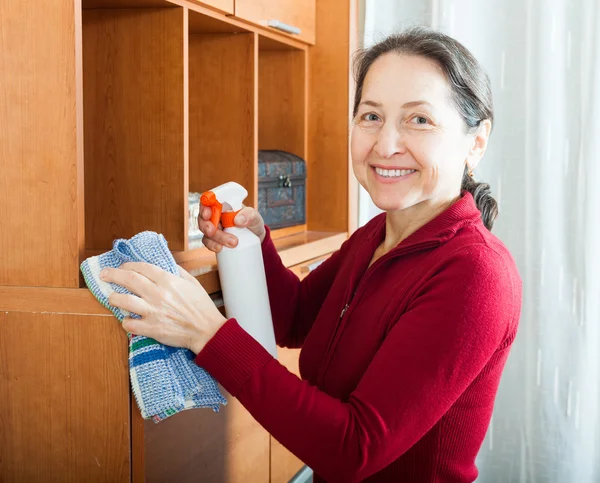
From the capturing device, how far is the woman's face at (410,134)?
1.23 meters

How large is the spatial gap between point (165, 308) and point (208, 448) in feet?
1.34

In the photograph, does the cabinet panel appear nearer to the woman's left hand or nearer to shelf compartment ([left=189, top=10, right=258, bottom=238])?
shelf compartment ([left=189, top=10, right=258, bottom=238])

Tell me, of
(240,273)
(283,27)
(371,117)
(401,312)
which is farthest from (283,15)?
(401,312)

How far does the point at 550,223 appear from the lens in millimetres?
2201

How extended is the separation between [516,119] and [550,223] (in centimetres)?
32

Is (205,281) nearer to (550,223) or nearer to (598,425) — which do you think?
(550,223)

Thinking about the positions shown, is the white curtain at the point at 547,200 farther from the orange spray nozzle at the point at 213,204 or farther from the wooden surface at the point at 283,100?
the orange spray nozzle at the point at 213,204

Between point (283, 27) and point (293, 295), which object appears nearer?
point (293, 295)

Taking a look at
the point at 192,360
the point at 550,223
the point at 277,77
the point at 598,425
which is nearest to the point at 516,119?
the point at 550,223

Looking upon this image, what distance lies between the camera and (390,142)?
1.25 meters

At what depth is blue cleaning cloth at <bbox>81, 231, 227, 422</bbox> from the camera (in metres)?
1.09

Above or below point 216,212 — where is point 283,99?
above

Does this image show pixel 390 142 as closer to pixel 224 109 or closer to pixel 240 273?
pixel 240 273

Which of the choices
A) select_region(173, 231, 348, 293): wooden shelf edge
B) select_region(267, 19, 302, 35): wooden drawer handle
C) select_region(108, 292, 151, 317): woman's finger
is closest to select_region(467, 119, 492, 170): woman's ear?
select_region(173, 231, 348, 293): wooden shelf edge
